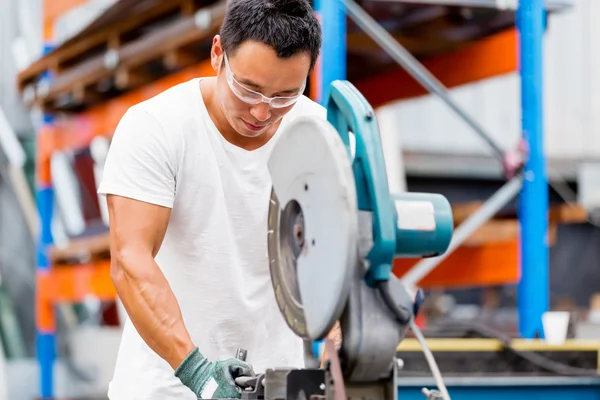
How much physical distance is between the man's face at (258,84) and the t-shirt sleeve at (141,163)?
7.1 inches

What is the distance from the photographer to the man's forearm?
6.14 ft

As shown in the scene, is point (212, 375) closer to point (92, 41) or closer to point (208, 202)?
point (208, 202)

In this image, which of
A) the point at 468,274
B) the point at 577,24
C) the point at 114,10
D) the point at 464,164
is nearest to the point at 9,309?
the point at 114,10

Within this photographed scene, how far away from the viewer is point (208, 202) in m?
2.16

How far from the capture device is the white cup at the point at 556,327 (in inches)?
143

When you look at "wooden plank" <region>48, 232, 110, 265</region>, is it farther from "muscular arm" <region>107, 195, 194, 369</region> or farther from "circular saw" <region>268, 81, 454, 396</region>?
"circular saw" <region>268, 81, 454, 396</region>

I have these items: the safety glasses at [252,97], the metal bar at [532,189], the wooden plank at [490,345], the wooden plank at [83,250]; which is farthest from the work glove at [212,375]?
the wooden plank at [83,250]

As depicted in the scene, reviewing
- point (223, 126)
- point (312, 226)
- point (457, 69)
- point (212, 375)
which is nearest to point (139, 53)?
point (457, 69)

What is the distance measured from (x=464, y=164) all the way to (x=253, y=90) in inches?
328

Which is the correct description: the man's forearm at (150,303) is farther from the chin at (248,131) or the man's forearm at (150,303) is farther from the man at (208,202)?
the chin at (248,131)

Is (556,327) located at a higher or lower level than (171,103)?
lower

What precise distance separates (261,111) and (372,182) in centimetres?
65

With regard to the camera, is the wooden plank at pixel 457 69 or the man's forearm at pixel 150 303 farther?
the wooden plank at pixel 457 69

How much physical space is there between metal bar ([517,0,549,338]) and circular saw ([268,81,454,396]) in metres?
3.02
